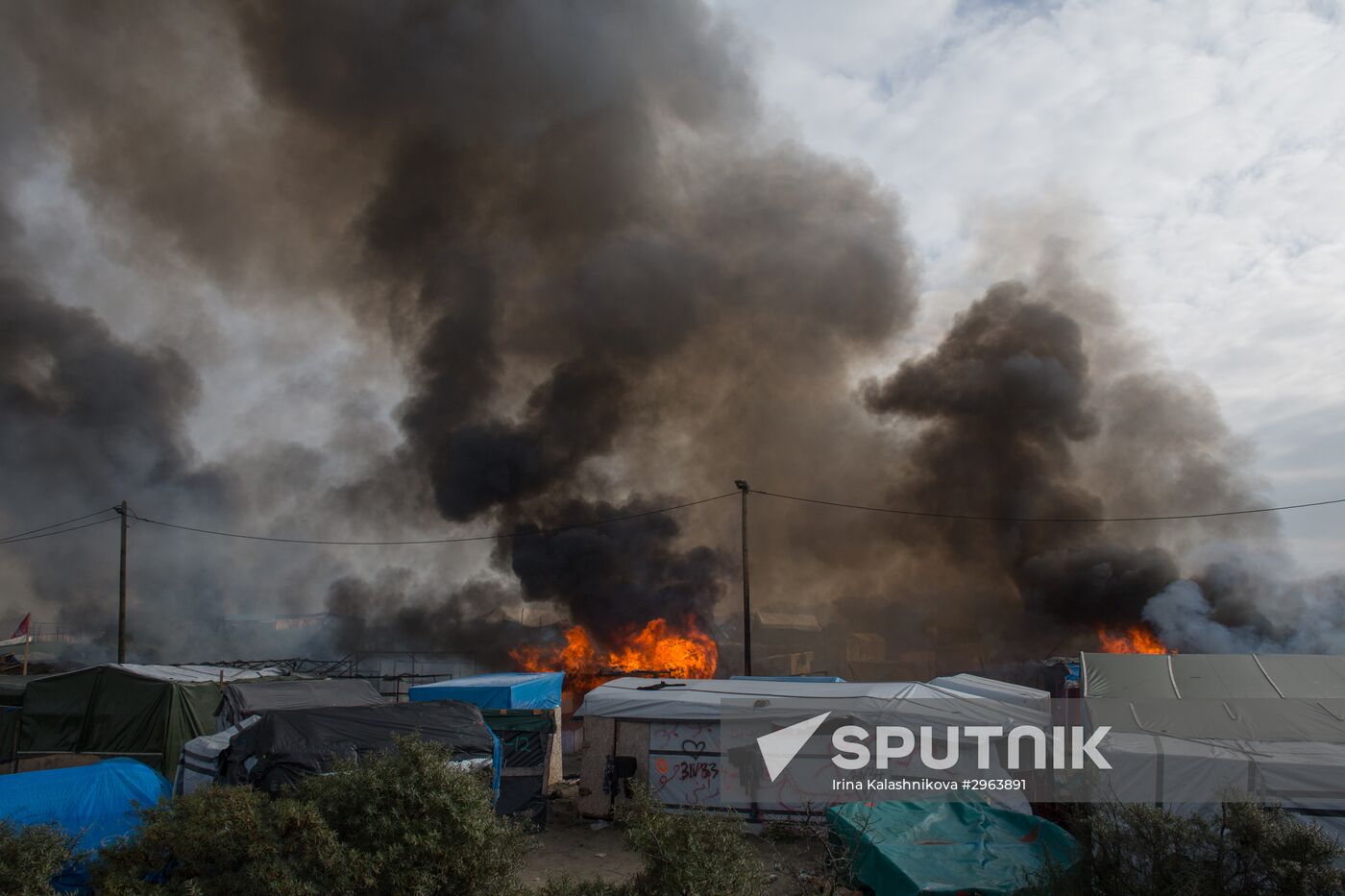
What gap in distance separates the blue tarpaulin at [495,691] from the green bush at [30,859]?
29.0ft

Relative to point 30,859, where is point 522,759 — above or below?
below

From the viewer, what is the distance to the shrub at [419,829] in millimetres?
5078

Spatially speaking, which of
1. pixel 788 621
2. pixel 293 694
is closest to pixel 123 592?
pixel 293 694

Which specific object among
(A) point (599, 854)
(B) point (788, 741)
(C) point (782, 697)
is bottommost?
(A) point (599, 854)

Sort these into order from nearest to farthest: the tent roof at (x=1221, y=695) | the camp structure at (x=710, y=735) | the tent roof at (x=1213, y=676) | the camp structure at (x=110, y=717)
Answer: the tent roof at (x=1221, y=695)
the camp structure at (x=710, y=735)
the camp structure at (x=110, y=717)
the tent roof at (x=1213, y=676)

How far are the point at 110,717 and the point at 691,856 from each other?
13.2 meters

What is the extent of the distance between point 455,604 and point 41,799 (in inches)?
1651

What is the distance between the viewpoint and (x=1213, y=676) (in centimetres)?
1495

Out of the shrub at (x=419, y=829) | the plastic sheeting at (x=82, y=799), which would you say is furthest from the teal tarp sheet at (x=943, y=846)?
the plastic sheeting at (x=82, y=799)

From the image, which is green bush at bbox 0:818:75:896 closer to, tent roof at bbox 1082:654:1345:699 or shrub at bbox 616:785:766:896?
shrub at bbox 616:785:766:896

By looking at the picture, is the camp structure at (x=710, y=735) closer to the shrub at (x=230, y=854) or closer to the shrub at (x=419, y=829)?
the shrub at (x=419, y=829)

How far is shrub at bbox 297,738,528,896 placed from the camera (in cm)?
508

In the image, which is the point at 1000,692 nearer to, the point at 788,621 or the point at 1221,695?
the point at 1221,695

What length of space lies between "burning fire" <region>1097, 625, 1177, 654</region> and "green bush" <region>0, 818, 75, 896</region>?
34175mm
